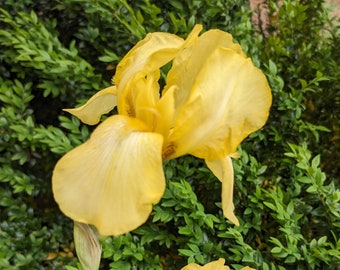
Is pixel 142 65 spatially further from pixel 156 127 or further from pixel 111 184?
pixel 111 184

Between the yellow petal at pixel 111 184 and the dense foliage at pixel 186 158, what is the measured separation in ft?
2.76

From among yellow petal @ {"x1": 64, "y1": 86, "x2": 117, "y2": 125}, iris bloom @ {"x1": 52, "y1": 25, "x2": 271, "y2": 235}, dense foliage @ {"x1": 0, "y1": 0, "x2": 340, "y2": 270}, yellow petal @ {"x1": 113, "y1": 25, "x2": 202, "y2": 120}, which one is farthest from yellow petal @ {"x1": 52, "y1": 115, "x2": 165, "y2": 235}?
dense foliage @ {"x1": 0, "y1": 0, "x2": 340, "y2": 270}

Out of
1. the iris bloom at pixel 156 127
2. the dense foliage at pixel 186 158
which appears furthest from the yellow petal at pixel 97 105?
the dense foliage at pixel 186 158

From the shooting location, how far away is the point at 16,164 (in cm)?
219

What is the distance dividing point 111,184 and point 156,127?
6.6 inches

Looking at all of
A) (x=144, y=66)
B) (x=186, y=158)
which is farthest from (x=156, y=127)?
(x=186, y=158)

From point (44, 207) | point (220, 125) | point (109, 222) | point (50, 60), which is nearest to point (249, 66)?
point (220, 125)

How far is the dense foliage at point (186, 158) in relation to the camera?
1680mm

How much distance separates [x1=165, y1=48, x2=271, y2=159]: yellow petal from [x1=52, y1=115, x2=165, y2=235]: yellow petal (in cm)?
7

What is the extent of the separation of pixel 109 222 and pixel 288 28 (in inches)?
66.2

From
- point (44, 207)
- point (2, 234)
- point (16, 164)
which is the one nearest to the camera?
point (2, 234)

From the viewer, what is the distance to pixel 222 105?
0.84 m

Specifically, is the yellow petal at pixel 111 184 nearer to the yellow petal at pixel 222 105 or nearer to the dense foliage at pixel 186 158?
the yellow petal at pixel 222 105

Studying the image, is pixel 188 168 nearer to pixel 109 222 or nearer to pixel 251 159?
pixel 251 159
